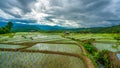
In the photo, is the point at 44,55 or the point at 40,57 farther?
the point at 44,55

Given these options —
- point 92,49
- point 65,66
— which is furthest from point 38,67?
point 92,49

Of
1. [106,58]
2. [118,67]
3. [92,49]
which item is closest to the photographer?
[118,67]

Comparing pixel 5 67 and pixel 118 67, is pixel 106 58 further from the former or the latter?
pixel 5 67

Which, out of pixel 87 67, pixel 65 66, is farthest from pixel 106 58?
pixel 65 66

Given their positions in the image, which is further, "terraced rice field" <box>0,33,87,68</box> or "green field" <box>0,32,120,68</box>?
"green field" <box>0,32,120,68</box>

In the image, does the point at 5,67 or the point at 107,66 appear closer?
the point at 5,67

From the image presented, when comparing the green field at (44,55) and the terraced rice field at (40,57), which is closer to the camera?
the terraced rice field at (40,57)

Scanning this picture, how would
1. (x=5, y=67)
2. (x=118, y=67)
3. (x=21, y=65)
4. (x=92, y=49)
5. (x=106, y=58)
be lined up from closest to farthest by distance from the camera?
(x=5, y=67)
(x=21, y=65)
(x=118, y=67)
(x=106, y=58)
(x=92, y=49)

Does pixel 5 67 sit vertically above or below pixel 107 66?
above

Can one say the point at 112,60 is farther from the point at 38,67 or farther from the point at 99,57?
the point at 38,67
